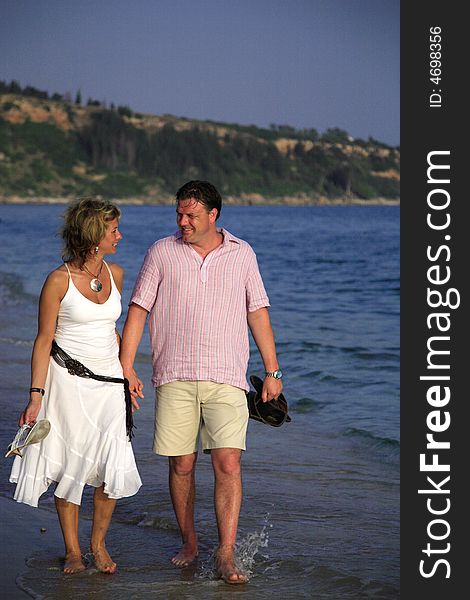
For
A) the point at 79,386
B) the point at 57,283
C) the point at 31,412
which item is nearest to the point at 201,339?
the point at 79,386

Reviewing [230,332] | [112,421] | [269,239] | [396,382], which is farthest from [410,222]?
[269,239]

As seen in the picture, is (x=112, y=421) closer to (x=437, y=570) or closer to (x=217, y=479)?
(x=217, y=479)

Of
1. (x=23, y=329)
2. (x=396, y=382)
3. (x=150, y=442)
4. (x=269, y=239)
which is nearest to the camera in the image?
(x=150, y=442)

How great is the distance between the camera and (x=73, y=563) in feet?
15.9

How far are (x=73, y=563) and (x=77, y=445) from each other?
0.59 metres

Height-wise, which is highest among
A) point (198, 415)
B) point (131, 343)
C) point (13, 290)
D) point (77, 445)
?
point (13, 290)

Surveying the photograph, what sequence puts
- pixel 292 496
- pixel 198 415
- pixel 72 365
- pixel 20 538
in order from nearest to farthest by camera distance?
pixel 72 365 < pixel 198 415 < pixel 20 538 < pixel 292 496

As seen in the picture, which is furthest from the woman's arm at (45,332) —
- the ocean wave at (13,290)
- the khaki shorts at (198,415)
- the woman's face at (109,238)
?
the ocean wave at (13,290)

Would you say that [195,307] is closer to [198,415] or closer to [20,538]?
[198,415]

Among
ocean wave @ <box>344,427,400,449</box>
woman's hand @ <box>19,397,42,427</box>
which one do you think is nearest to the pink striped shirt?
woman's hand @ <box>19,397,42,427</box>

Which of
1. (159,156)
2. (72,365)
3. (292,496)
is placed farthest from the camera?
(159,156)

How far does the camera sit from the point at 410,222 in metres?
6.43

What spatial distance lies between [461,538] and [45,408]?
7.34 feet

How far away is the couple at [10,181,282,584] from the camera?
15.4 ft
